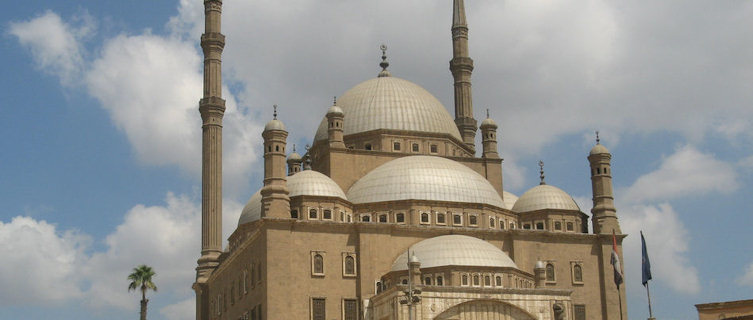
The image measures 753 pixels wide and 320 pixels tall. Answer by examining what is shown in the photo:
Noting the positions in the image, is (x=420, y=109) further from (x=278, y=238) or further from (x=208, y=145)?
(x=278, y=238)

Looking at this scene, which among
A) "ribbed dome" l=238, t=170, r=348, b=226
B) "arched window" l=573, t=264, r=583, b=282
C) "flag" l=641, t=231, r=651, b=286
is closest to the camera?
"flag" l=641, t=231, r=651, b=286

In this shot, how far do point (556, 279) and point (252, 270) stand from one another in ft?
45.3

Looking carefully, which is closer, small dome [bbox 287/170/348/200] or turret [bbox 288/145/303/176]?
small dome [bbox 287/170/348/200]

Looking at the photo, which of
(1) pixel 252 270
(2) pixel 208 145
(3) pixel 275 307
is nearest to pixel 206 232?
(2) pixel 208 145

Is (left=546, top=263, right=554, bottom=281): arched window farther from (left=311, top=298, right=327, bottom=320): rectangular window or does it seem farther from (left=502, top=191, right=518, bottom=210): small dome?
(left=311, top=298, right=327, bottom=320): rectangular window

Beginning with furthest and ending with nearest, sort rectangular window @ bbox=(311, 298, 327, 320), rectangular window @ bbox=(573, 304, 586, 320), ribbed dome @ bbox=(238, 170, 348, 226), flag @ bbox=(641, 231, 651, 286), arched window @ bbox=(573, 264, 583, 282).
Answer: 1. arched window @ bbox=(573, 264, 583, 282)
2. rectangular window @ bbox=(573, 304, 586, 320)
3. ribbed dome @ bbox=(238, 170, 348, 226)
4. rectangular window @ bbox=(311, 298, 327, 320)
5. flag @ bbox=(641, 231, 651, 286)

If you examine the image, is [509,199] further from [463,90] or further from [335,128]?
[335,128]

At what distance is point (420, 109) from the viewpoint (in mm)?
53750

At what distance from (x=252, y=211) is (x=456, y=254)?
40.2 feet

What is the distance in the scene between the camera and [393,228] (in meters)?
44.4

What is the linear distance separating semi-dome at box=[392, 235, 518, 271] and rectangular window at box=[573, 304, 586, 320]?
537cm

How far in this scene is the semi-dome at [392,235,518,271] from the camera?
41.6 metres

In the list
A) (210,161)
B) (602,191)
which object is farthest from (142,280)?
(602,191)

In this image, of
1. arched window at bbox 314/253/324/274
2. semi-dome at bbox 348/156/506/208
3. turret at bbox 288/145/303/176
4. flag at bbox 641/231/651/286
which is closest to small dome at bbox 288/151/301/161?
turret at bbox 288/145/303/176
